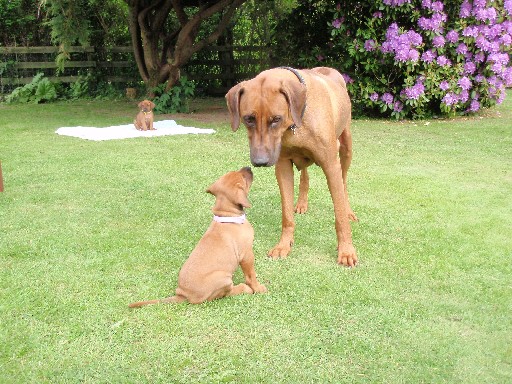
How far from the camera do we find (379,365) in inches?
117

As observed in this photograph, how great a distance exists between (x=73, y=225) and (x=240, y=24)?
1462cm

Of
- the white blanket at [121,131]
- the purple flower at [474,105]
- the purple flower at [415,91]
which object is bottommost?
the white blanket at [121,131]

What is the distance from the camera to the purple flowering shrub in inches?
451

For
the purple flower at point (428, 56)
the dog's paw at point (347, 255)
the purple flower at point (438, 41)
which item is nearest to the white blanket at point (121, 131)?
the purple flower at point (428, 56)

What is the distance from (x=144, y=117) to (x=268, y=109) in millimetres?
7146

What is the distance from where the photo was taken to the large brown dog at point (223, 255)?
3570mm

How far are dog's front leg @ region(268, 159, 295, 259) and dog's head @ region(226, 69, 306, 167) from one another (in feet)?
2.65

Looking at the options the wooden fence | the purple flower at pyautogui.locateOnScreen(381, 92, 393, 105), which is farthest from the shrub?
the purple flower at pyautogui.locateOnScreen(381, 92, 393, 105)

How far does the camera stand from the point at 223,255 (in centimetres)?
359

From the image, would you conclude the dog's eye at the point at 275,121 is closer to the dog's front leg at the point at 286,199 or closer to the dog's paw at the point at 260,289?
the dog's front leg at the point at 286,199

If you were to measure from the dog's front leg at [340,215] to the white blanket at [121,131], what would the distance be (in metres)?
6.40

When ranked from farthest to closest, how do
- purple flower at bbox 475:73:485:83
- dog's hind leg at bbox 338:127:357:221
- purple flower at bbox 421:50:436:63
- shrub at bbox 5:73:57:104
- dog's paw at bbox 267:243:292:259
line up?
shrub at bbox 5:73:57:104 < purple flower at bbox 475:73:485:83 < purple flower at bbox 421:50:436:63 < dog's hind leg at bbox 338:127:357:221 < dog's paw at bbox 267:243:292:259

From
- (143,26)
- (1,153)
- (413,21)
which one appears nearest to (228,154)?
(1,153)

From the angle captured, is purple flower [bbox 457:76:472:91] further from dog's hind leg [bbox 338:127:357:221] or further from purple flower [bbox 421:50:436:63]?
dog's hind leg [bbox 338:127:357:221]
